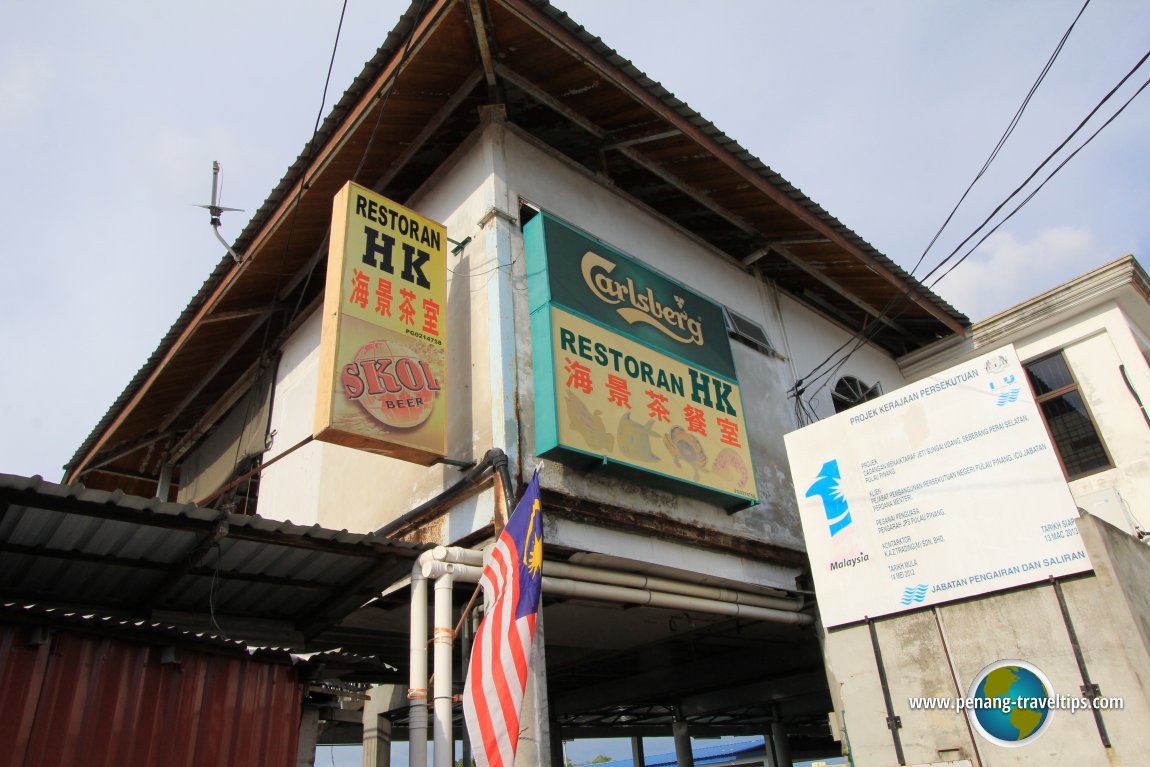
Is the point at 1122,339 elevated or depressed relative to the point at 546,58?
depressed

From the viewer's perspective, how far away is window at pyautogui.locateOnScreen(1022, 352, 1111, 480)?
1216 cm

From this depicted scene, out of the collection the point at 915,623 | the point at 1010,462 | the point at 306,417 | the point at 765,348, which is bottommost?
the point at 915,623

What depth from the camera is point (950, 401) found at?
765 cm

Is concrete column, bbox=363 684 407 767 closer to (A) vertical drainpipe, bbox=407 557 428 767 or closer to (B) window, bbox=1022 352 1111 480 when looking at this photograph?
(A) vertical drainpipe, bbox=407 557 428 767

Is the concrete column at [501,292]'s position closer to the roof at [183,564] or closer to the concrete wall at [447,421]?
the concrete wall at [447,421]

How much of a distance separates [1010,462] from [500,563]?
4.54 meters

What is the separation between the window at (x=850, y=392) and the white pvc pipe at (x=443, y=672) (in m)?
8.19

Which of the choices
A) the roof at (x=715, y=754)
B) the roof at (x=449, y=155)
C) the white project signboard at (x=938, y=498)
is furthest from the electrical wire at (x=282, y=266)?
the roof at (x=715, y=754)

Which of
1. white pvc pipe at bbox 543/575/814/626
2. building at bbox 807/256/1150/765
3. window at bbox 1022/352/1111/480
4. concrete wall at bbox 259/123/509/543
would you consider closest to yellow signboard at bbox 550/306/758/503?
concrete wall at bbox 259/123/509/543

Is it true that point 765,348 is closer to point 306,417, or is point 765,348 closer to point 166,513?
point 306,417

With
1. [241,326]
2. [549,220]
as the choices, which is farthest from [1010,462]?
[241,326]

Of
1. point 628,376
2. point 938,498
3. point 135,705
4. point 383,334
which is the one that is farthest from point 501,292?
point 135,705

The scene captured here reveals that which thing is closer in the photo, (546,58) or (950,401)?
(950,401)

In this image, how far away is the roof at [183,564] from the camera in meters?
5.74
